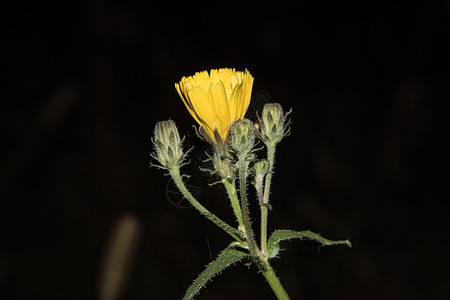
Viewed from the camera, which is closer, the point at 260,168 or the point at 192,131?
the point at 260,168

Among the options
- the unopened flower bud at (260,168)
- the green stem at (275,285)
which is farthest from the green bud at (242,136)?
the green stem at (275,285)

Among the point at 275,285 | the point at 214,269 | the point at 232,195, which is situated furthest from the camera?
the point at 232,195

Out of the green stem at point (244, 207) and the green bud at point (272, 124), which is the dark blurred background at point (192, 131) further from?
the green stem at point (244, 207)

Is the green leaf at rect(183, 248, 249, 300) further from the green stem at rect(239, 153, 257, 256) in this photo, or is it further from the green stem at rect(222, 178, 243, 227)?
the green stem at rect(222, 178, 243, 227)

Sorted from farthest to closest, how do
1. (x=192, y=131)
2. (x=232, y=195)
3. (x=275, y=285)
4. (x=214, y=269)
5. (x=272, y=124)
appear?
(x=192, y=131)
(x=272, y=124)
(x=232, y=195)
(x=275, y=285)
(x=214, y=269)

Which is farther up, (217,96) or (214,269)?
(217,96)

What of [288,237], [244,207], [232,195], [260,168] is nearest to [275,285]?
[288,237]

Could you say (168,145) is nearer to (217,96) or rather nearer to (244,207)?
(217,96)
